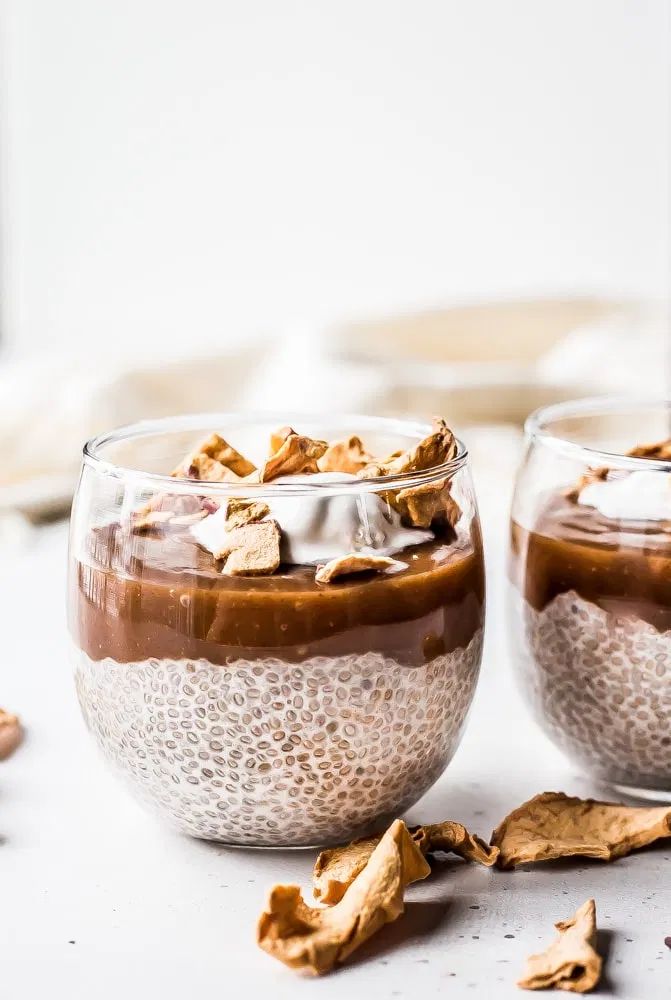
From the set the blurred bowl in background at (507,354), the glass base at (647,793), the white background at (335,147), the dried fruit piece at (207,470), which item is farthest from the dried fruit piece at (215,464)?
the white background at (335,147)

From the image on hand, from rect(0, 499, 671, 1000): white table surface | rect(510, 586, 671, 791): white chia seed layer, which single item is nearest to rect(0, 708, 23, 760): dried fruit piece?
rect(0, 499, 671, 1000): white table surface

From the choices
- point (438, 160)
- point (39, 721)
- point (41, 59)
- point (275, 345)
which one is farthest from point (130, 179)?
point (39, 721)

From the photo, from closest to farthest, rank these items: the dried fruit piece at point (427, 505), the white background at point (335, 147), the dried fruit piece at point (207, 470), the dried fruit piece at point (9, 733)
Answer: the dried fruit piece at point (427, 505) → the dried fruit piece at point (207, 470) → the dried fruit piece at point (9, 733) → the white background at point (335, 147)

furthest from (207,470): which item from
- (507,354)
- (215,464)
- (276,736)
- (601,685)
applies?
(507,354)

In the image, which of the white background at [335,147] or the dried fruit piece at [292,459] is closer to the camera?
the dried fruit piece at [292,459]

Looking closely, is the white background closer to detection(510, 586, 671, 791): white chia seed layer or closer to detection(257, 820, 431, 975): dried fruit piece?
detection(510, 586, 671, 791): white chia seed layer

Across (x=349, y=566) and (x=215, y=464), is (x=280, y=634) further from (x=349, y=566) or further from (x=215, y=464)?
(x=215, y=464)

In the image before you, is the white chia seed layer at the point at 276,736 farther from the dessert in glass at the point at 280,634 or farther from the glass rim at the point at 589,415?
the glass rim at the point at 589,415
